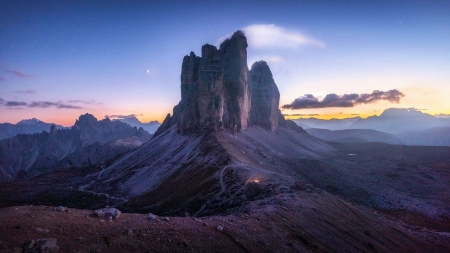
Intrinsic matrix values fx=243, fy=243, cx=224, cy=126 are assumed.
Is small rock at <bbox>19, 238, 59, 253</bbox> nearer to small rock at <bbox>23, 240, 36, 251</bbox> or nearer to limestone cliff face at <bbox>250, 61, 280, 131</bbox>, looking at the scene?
small rock at <bbox>23, 240, 36, 251</bbox>

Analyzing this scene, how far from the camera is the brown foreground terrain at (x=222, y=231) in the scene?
1373 centimetres

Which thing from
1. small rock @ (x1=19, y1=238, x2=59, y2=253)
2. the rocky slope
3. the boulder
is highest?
small rock @ (x1=19, y1=238, x2=59, y2=253)

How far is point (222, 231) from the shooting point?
61.3ft

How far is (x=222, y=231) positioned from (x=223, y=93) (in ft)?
288

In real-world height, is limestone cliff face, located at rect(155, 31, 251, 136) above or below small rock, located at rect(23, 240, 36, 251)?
above

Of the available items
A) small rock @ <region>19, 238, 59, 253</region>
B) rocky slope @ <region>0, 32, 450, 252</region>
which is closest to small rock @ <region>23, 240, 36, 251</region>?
small rock @ <region>19, 238, 59, 253</region>

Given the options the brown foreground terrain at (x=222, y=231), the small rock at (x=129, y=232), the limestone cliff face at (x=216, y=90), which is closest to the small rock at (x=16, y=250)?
the brown foreground terrain at (x=222, y=231)

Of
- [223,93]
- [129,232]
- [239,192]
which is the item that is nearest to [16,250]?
[129,232]

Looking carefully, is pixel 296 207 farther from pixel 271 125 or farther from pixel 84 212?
pixel 271 125

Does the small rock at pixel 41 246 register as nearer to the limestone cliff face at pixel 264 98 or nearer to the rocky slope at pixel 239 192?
the rocky slope at pixel 239 192

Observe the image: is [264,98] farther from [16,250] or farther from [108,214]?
[16,250]

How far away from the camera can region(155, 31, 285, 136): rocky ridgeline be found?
95.4 meters

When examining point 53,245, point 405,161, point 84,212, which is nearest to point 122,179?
point 84,212

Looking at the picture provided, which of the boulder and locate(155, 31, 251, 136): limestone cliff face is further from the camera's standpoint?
locate(155, 31, 251, 136): limestone cliff face
